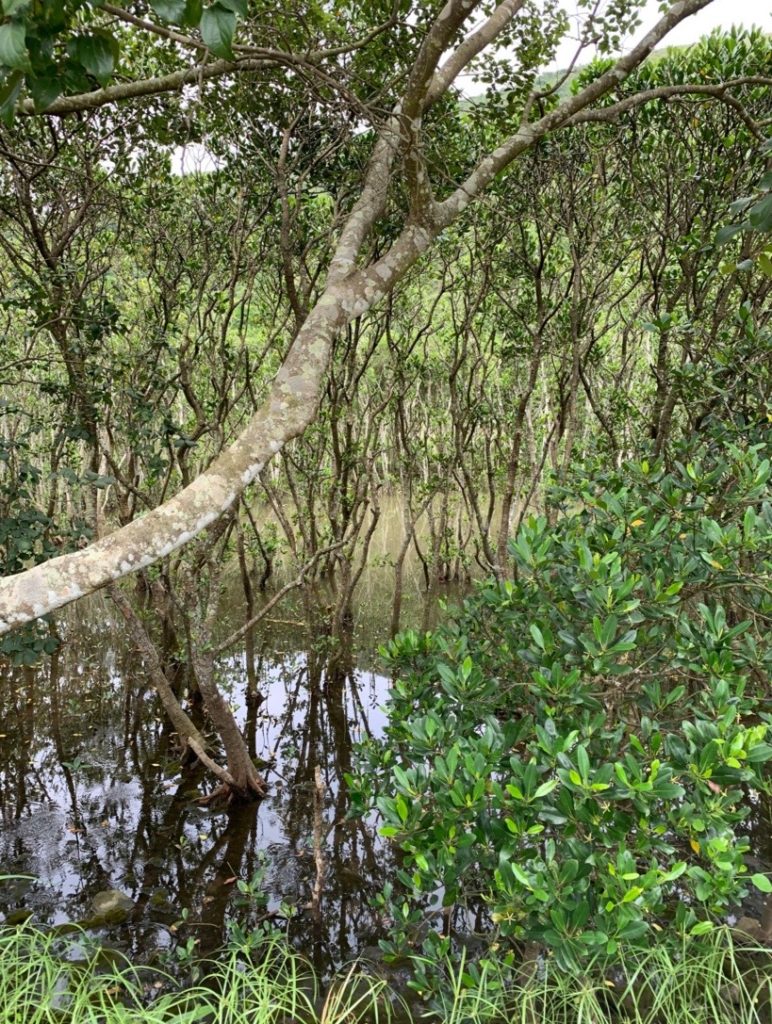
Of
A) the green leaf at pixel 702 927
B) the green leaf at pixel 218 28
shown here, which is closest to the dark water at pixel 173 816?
the green leaf at pixel 702 927

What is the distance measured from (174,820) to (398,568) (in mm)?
5315

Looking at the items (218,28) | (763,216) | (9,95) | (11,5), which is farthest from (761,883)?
(9,95)

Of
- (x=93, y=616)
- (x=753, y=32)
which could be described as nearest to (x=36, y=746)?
(x=93, y=616)

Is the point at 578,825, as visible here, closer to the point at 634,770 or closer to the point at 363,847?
the point at 634,770

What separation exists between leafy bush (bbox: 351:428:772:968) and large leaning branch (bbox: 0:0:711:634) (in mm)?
1065

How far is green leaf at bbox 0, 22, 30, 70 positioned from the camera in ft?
4.37

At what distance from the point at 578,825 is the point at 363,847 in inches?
140

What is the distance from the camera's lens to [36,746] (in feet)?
22.3

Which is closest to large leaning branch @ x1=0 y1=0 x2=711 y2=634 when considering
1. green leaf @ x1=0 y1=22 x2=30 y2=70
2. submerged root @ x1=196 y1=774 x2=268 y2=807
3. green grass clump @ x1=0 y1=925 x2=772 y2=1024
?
green leaf @ x1=0 y1=22 x2=30 y2=70

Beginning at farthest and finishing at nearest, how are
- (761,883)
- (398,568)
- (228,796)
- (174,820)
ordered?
1. (398,568)
2. (228,796)
3. (174,820)
4. (761,883)

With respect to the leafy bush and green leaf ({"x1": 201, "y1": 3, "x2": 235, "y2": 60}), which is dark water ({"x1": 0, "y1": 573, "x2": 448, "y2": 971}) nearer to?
the leafy bush

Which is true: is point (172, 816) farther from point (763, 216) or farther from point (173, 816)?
point (763, 216)

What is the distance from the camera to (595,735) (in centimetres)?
237

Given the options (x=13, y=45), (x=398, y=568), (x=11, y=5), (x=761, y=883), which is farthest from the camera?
(x=398, y=568)
